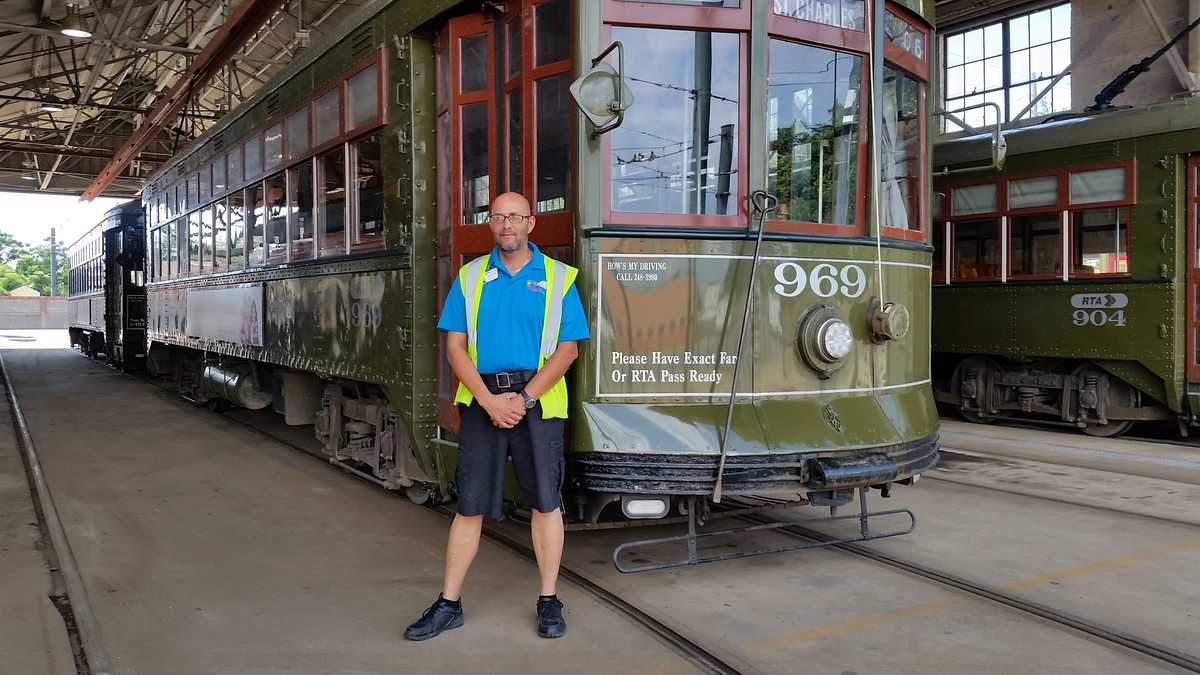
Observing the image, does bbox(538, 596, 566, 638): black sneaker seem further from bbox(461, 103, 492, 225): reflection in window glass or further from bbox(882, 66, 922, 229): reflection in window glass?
bbox(882, 66, 922, 229): reflection in window glass

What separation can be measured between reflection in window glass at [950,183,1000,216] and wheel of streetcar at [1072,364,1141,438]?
1.90 m

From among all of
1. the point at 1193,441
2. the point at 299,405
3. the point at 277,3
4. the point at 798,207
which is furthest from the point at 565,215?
the point at 1193,441

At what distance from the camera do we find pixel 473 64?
4809mm

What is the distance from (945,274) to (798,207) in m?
6.77

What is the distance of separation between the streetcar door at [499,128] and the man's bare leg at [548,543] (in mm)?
1172

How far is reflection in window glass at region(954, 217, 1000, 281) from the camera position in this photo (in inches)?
393

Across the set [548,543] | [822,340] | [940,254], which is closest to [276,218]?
[548,543]

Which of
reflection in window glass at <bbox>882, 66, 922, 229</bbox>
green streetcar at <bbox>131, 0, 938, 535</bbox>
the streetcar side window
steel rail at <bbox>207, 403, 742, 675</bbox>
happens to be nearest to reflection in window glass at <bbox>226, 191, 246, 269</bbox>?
the streetcar side window

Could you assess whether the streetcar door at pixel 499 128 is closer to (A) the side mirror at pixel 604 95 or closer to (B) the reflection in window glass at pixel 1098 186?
(A) the side mirror at pixel 604 95

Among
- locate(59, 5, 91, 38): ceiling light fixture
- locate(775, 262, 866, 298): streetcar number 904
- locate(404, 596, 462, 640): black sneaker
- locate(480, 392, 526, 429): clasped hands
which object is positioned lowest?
locate(404, 596, 462, 640): black sneaker

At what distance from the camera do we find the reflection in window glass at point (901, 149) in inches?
187

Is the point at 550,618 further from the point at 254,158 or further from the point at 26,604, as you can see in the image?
the point at 254,158

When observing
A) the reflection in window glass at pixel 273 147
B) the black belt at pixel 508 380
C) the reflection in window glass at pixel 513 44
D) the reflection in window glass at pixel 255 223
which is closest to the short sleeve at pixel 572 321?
the black belt at pixel 508 380

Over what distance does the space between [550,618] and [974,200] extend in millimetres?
8076
